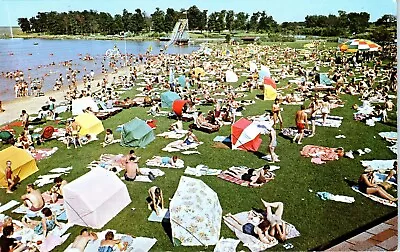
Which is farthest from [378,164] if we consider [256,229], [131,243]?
[131,243]

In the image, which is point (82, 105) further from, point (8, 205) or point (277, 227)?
point (277, 227)

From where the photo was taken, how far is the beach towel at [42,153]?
760 centimetres

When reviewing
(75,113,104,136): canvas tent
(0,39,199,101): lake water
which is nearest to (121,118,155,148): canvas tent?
(75,113,104,136): canvas tent

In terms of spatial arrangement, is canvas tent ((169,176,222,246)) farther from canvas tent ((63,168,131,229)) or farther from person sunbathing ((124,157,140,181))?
person sunbathing ((124,157,140,181))

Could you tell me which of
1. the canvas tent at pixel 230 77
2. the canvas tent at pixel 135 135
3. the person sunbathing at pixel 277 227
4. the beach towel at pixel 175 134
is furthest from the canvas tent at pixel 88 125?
the canvas tent at pixel 230 77

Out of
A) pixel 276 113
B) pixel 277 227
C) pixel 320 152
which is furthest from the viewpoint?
pixel 276 113

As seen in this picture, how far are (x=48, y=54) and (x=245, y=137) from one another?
30.6 meters

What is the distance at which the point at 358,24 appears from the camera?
14.6m

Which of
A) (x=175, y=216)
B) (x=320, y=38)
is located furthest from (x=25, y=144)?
(x=320, y=38)

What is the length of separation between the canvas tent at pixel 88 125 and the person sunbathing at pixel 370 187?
552 cm

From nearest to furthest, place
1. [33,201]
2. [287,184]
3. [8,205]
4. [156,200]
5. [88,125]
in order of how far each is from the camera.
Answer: [156,200] → [33,201] → [8,205] → [287,184] → [88,125]

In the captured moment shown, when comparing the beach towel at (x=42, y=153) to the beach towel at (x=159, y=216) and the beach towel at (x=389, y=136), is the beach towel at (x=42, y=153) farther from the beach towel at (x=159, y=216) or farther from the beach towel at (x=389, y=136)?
the beach towel at (x=389, y=136)

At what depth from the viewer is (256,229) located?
457 centimetres

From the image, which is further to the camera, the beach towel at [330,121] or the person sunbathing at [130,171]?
the beach towel at [330,121]
